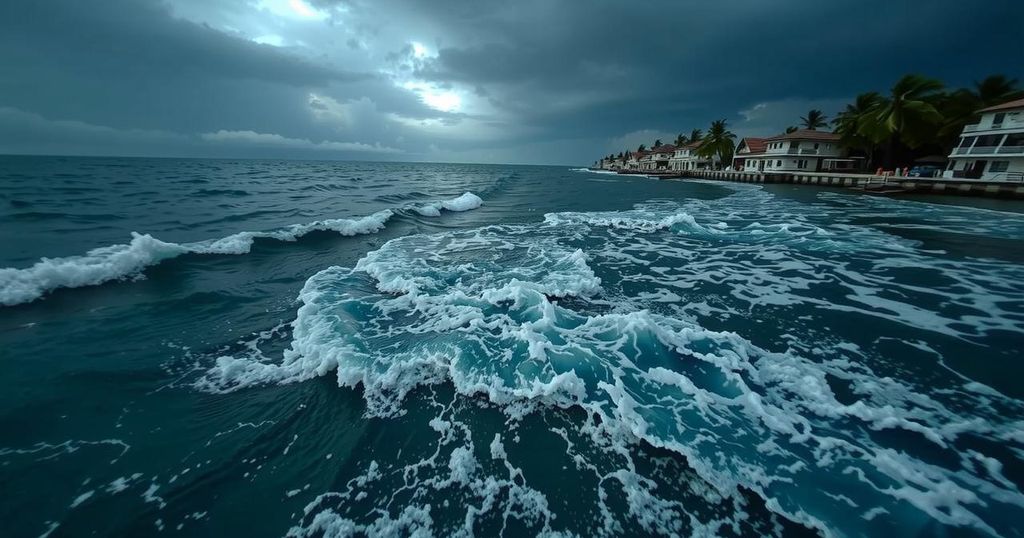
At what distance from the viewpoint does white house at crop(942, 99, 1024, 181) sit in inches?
1184

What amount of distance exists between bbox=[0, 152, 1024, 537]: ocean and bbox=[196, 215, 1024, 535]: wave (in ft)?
0.10

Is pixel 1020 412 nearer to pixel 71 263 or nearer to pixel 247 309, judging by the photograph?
pixel 247 309

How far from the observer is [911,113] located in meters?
37.1

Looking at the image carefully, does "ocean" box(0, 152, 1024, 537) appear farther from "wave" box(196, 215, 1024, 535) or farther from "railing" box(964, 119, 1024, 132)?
"railing" box(964, 119, 1024, 132)

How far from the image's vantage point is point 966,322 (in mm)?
7031

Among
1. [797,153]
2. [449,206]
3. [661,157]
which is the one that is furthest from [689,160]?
[449,206]

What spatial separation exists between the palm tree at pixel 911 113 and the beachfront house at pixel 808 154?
469 inches

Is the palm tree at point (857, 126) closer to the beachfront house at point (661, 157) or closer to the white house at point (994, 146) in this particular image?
the white house at point (994, 146)

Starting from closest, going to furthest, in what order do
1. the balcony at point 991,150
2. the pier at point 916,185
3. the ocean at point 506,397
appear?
the ocean at point 506,397
the pier at point 916,185
the balcony at point 991,150

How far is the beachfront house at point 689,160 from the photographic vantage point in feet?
268

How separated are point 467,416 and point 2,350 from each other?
8.11m

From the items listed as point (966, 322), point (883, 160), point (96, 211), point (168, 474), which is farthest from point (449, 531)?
point (883, 160)

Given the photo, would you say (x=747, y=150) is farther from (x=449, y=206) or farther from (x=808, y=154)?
(x=449, y=206)

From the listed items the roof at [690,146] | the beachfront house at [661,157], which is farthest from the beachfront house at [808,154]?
the beachfront house at [661,157]
